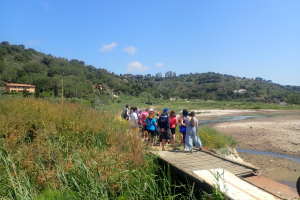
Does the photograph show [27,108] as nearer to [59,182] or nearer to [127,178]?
[59,182]

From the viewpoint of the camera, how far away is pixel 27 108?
6.24 meters

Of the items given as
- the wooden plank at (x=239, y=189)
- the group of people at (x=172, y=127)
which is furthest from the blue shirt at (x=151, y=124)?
the wooden plank at (x=239, y=189)

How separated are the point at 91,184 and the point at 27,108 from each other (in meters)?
3.55

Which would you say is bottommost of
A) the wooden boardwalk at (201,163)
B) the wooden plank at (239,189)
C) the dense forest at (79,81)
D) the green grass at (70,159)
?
the wooden boardwalk at (201,163)

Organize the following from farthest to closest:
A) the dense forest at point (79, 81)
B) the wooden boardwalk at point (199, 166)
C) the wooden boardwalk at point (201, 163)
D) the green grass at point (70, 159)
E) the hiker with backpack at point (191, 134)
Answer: the dense forest at point (79, 81)
the hiker with backpack at point (191, 134)
the wooden boardwalk at point (201, 163)
the wooden boardwalk at point (199, 166)
the green grass at point (70, 159)

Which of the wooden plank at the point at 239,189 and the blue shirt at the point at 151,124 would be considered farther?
the blue shirt at the point at 151,124

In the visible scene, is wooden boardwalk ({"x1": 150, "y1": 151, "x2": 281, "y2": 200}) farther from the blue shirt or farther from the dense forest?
the dense forest

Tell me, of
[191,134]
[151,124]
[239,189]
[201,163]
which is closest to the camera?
[239,189]

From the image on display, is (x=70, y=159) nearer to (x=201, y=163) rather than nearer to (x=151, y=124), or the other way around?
(x=201, y=163)

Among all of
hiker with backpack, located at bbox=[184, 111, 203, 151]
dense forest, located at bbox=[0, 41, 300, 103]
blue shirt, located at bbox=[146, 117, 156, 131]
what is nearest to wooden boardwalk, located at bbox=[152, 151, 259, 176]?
hiker with backpack, located at bbox=[184, 111, 203, 151]

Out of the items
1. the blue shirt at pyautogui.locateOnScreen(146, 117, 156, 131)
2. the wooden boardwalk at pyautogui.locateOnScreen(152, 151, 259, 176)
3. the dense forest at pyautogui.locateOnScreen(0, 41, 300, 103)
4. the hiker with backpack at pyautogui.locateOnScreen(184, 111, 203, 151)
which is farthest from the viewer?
the dense forest at pyautogui.locateOnScreen(0, 41, 300, 103)

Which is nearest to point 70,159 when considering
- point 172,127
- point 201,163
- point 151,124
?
point 201,163

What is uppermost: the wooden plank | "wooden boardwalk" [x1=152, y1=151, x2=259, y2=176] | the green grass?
the green grass

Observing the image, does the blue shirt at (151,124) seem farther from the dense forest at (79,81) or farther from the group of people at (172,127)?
the dense forest at (79,81)
